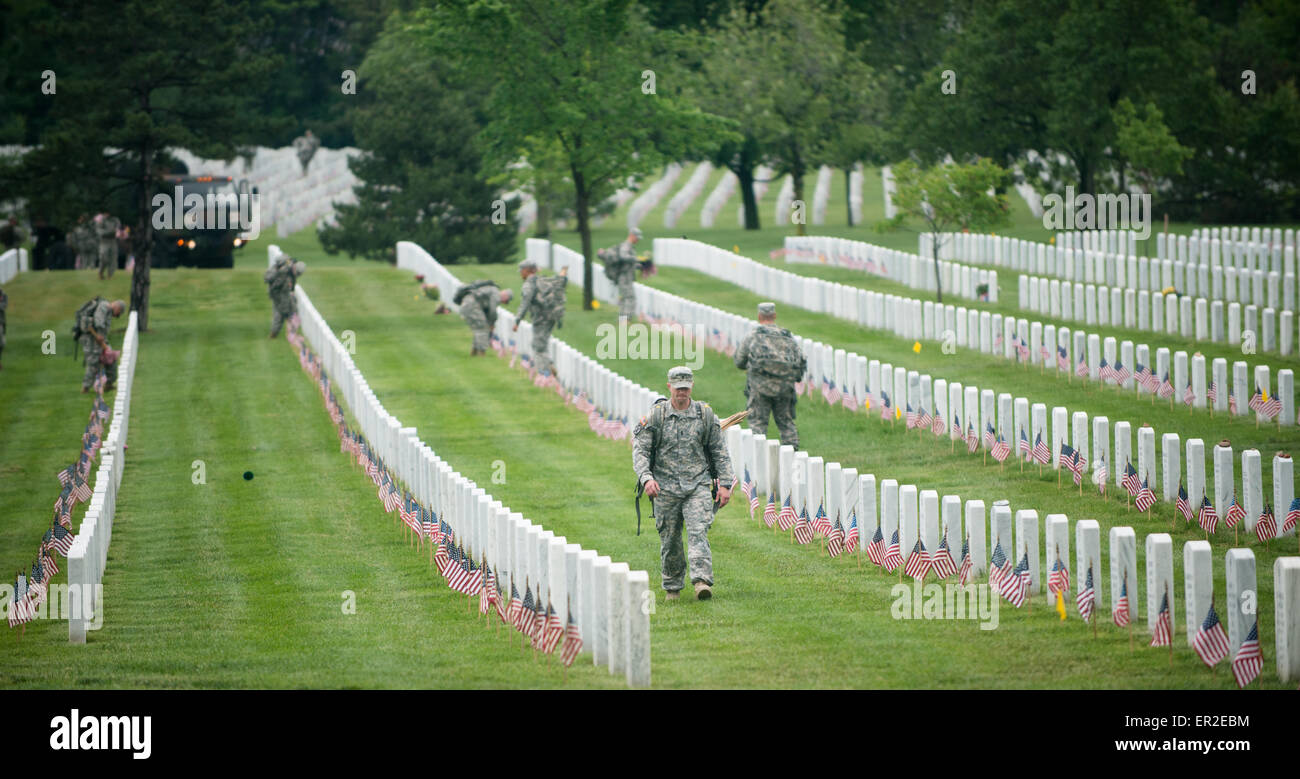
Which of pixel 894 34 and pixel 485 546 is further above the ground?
pixel 894 34

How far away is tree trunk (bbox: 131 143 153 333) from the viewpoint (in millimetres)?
34875

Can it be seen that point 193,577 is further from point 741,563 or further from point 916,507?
point 916,507

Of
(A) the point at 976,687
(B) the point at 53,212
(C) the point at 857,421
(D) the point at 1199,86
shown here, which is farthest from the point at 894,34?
(A) the point at 976,687

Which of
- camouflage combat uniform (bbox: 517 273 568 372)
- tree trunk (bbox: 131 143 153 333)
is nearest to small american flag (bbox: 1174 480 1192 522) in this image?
camouflage combat uniform (bbox: 517 273 568 372)

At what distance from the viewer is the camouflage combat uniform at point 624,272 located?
33.3 metres

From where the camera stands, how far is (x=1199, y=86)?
148 feet

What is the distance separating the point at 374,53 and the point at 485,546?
159 feet

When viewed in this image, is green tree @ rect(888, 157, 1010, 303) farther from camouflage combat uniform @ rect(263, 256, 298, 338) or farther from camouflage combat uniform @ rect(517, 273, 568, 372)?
camouflage combat uniform @ rect(263, 256, 298, 338)

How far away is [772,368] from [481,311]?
12.2 metres

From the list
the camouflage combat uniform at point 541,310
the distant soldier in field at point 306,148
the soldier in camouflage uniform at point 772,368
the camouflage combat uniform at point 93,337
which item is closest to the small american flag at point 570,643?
the soldier in camouflage uniform at point 772,368

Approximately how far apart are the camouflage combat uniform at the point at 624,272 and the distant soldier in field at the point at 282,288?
6.15 m

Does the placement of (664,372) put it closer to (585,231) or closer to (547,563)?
(585,231)

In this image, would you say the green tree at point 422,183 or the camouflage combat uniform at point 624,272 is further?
the green tree at point 422,183

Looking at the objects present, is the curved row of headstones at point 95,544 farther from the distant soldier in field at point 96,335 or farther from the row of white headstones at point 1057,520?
the row of white headstones at point 1057,520
